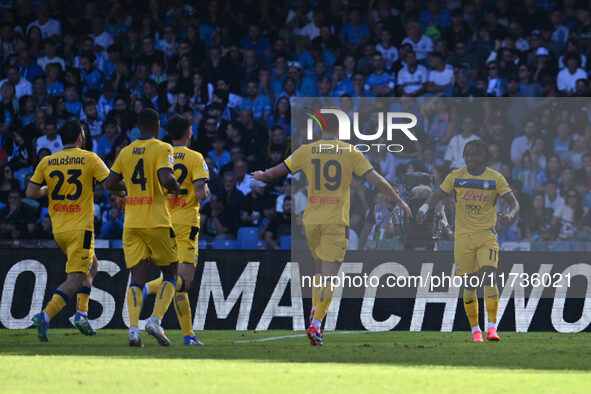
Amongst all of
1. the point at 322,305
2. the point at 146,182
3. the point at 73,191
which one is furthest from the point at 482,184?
the point at 73,191

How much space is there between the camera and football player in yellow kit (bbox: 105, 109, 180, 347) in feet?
29.5

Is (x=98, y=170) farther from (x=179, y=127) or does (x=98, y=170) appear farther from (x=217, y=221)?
(x=217, y=221)

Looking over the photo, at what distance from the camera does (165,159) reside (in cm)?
898

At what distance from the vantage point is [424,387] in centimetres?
627

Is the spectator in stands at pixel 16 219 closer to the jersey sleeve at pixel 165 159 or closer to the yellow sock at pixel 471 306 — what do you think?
the jersey sleeve at pixel 165 159

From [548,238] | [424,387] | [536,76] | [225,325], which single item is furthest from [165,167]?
[536,76]

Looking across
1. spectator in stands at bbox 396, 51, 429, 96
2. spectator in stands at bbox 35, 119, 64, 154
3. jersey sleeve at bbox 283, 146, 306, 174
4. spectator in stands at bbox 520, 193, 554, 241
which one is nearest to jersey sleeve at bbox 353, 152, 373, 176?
jersey sleeve at bbox 283, 146, 306, 174

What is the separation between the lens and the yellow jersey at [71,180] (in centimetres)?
1043

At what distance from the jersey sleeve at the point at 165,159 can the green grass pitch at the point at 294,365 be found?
165cm

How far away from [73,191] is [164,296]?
2040 mm

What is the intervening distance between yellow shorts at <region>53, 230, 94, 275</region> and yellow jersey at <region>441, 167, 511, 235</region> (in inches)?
166

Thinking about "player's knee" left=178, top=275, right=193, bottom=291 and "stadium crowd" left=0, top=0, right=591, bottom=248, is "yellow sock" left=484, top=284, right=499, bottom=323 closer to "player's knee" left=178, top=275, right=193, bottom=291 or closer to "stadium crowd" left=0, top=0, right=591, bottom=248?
"stadium crowd" left=0, top=0, right=591, bottom=248

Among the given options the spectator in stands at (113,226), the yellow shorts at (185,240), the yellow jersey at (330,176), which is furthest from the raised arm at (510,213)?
the spectator in stands at (113,226)

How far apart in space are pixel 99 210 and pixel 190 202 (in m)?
6.25
